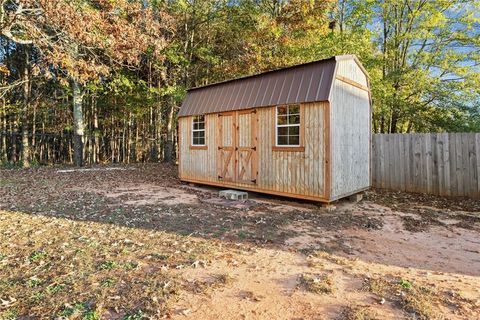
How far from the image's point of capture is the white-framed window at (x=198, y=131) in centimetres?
944

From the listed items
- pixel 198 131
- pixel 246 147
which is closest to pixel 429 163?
pixel 246 147

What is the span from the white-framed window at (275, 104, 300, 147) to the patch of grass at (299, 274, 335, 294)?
4.03 meters

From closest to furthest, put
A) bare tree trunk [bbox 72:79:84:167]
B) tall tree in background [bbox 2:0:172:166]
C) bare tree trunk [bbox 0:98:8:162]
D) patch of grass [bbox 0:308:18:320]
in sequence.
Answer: patch of grass [bbox 0:308:18:320]
tall tree in background [bbox 2:0:172:166]
bare tree trunk [bbox 72:79:84:167]
bare tree trunk [bbox 0:98:8:162]

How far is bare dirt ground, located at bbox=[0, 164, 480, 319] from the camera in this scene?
8.59ft

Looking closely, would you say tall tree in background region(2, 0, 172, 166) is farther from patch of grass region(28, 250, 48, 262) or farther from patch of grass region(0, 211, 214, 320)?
patch of grass region(28, 250, 48, 262)

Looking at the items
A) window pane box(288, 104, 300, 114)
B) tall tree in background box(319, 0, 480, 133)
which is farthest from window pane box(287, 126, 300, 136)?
tall tree in background box(319, 0, 480, 133)

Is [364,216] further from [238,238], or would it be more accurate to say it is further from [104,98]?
[104,98]

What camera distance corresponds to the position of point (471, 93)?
1191cm

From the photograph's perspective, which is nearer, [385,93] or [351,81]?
[351,81]

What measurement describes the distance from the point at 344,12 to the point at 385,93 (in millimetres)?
5519

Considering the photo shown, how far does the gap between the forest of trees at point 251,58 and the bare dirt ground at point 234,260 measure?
511 cm

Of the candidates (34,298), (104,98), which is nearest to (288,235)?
(34,298)

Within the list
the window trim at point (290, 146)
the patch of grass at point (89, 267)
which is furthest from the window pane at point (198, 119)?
the patch of grass at point (89, 267)

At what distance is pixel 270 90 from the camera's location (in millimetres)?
7492
